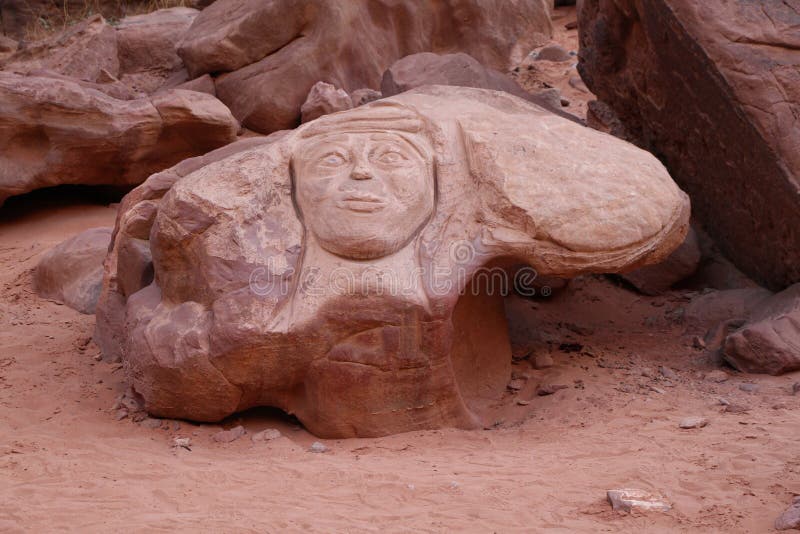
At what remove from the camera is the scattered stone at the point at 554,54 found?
1123cm

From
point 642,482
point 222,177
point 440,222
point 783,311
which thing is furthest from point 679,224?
point 222,177

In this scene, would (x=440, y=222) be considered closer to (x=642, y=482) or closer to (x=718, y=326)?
(x=642, y=482)

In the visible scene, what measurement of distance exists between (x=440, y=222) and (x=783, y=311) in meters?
2.02

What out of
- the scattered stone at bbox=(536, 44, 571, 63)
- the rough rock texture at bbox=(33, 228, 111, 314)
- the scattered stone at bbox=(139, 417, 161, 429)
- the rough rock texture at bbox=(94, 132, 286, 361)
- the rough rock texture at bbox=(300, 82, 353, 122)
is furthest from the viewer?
the scattered stone at bbox=(536, 44, 571, 63)

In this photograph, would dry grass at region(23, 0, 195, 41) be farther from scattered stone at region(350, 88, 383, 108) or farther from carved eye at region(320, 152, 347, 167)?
carved eye at region(320, 152, 347, 167)

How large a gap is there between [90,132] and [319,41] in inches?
90.6

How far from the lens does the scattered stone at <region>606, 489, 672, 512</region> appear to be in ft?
11.0

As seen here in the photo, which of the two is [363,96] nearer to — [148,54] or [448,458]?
[148,54]

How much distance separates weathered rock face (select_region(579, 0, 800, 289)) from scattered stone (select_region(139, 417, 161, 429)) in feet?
11.4

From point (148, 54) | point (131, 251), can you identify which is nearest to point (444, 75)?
point (131, 251)

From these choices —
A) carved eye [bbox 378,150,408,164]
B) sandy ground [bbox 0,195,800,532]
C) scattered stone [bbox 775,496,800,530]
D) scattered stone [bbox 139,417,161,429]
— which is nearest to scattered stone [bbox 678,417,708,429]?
sandy ground [bbox 0,195,800,532]

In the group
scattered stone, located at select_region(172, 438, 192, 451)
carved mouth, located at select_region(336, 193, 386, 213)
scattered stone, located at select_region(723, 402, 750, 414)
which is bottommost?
Answer: scattered stone, located at select_region(723, 402, 750, 414)

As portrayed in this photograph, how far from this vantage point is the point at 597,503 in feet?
11.2

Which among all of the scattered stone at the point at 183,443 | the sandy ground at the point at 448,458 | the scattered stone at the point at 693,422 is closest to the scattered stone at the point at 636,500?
the sandy ground at the point at 448,458
